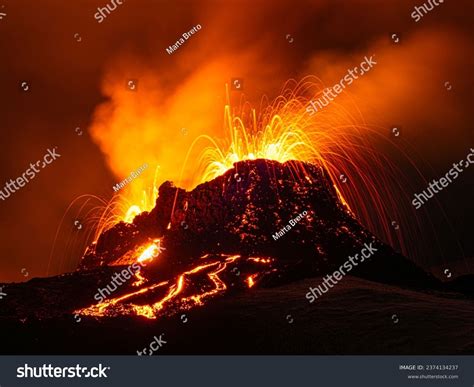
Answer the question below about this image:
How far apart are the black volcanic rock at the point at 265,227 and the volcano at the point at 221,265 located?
0.55 feet

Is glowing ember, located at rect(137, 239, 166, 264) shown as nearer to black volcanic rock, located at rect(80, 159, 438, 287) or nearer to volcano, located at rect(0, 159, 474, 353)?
volcano, located at rect(0, 159, 474, 353)

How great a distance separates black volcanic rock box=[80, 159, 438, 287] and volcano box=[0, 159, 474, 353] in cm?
17

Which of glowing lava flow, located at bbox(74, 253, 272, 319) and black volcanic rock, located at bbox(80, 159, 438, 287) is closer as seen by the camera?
glowing lava flow, located at bbox(74, 253, 272, 319)

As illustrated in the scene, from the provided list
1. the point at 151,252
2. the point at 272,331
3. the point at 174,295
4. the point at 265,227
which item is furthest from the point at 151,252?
the point at 272,331

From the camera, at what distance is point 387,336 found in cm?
3672

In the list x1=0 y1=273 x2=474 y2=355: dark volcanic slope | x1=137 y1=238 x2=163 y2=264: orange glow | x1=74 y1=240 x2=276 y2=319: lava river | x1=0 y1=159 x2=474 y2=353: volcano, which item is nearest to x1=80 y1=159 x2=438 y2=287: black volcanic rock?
x1=0 y1=159 x2=474 y2=353: volcano

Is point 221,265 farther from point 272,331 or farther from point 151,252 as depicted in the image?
point 272,331

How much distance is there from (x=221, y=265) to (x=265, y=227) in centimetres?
1504

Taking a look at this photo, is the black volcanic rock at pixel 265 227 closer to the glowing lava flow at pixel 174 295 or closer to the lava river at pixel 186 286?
the lava river at pixel 186 286

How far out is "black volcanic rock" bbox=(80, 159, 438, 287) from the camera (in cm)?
6812

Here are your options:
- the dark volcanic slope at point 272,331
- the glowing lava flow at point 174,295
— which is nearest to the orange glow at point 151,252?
the glowing lava flow at point 174,295

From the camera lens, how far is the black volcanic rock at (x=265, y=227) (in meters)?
68.1

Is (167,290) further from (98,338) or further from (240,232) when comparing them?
(240,232)

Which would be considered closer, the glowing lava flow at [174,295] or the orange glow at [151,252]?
the glowing lava flow at [174,295]
